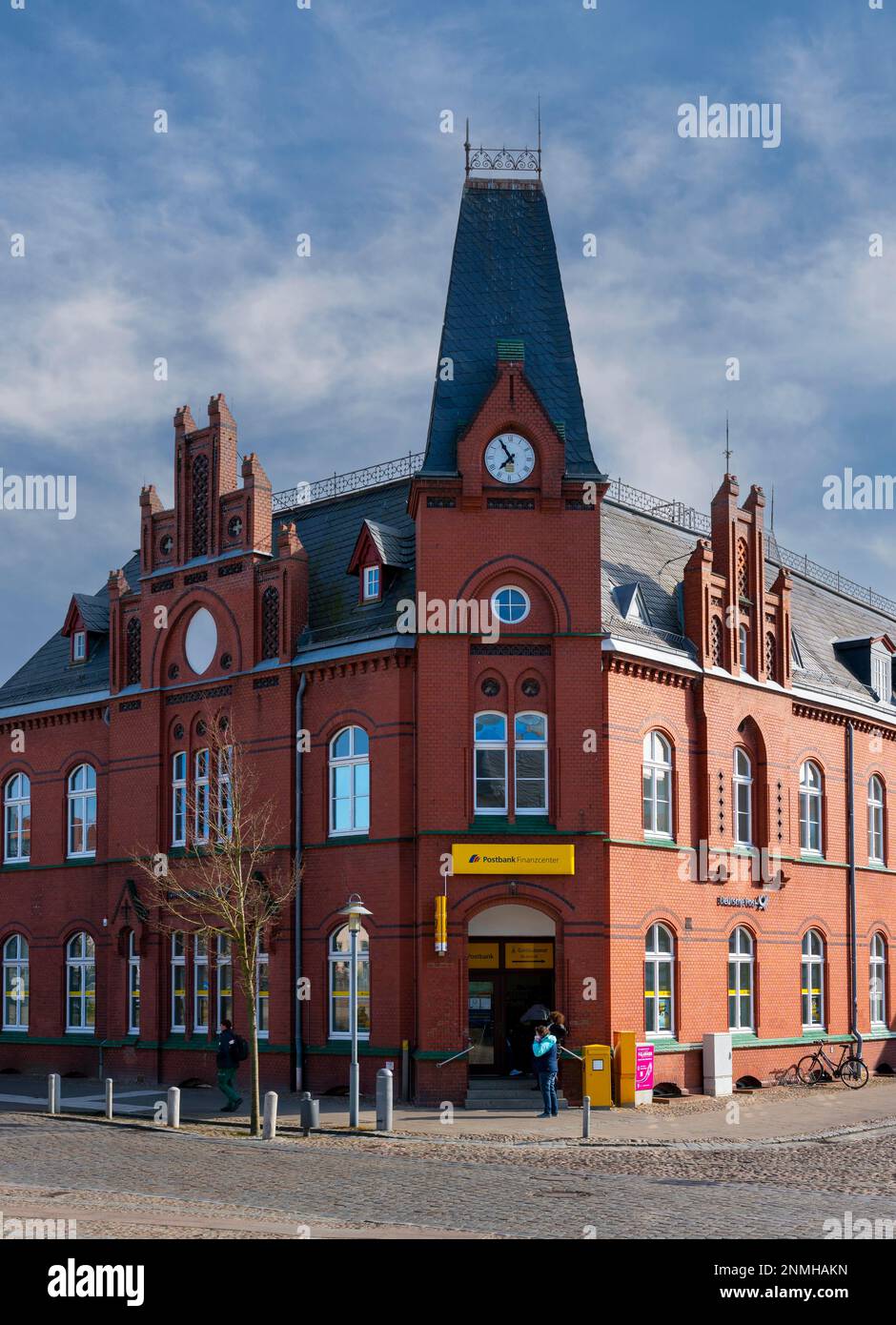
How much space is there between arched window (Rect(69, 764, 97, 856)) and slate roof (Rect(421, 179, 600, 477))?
42.7 feet

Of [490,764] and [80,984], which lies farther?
[80,984]

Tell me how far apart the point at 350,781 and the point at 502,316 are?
33.4ft

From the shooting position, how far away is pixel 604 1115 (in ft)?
89.9

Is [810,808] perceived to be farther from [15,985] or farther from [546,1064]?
[15,985]

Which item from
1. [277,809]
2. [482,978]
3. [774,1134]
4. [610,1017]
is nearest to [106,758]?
[277,809]

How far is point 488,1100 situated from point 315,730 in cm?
841

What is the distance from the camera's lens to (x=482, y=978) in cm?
2983

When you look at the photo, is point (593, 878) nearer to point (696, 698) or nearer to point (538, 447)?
point (696, 698)

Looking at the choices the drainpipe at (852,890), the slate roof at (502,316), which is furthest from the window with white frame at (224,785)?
the drainpipe at (852,890)

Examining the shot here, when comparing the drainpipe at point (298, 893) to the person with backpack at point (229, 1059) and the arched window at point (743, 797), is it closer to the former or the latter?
the person with backpack at point (229, 1059)

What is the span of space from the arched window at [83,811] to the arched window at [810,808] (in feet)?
55.6

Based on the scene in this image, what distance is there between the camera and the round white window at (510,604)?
30484 millimetres

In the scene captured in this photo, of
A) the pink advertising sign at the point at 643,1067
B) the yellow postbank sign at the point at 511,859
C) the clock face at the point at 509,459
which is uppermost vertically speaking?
the clock face at the point at 509,459

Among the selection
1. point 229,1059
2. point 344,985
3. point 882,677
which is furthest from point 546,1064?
point 882,677
